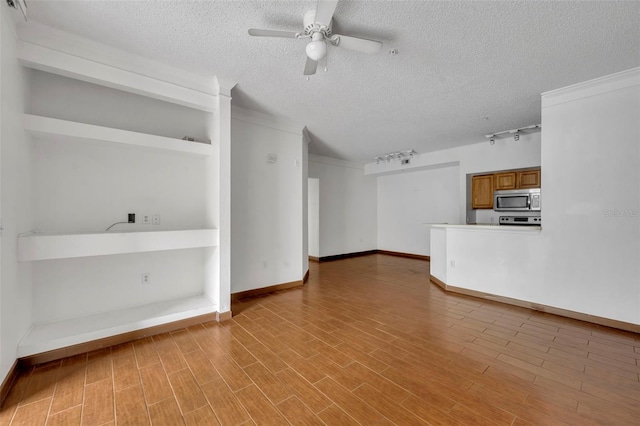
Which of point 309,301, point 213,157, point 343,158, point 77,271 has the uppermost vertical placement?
point 343,158

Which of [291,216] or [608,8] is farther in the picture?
[291,216]

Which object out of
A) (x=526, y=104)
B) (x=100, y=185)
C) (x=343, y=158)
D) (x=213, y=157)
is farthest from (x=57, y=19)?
(x=343, y=158)

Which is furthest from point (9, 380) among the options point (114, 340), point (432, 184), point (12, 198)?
point (432, 184)

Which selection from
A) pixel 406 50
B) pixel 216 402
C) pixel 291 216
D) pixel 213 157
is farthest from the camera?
pixel 291 216

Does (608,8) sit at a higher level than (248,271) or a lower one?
higher

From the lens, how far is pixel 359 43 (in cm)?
204

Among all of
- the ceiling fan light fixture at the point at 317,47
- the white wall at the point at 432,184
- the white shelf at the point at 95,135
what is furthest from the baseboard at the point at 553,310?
the white shelf at the point at 95,135

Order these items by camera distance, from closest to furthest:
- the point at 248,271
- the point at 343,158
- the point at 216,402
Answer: the point at 216,402 < the point at 248,271 < the point at 343,158

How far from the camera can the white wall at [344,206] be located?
6.92 meters

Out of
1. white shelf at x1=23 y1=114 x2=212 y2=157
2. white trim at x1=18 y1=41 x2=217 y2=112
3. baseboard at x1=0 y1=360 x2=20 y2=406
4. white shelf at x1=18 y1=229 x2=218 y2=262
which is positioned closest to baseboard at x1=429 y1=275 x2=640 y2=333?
white shelf at x1=18 y1=229 x2=218 y2=262

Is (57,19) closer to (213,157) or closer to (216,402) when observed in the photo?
(213,157)

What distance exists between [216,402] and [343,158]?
6188mm

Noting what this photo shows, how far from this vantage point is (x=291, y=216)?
448 centimetres

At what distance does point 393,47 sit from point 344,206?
522 cm
